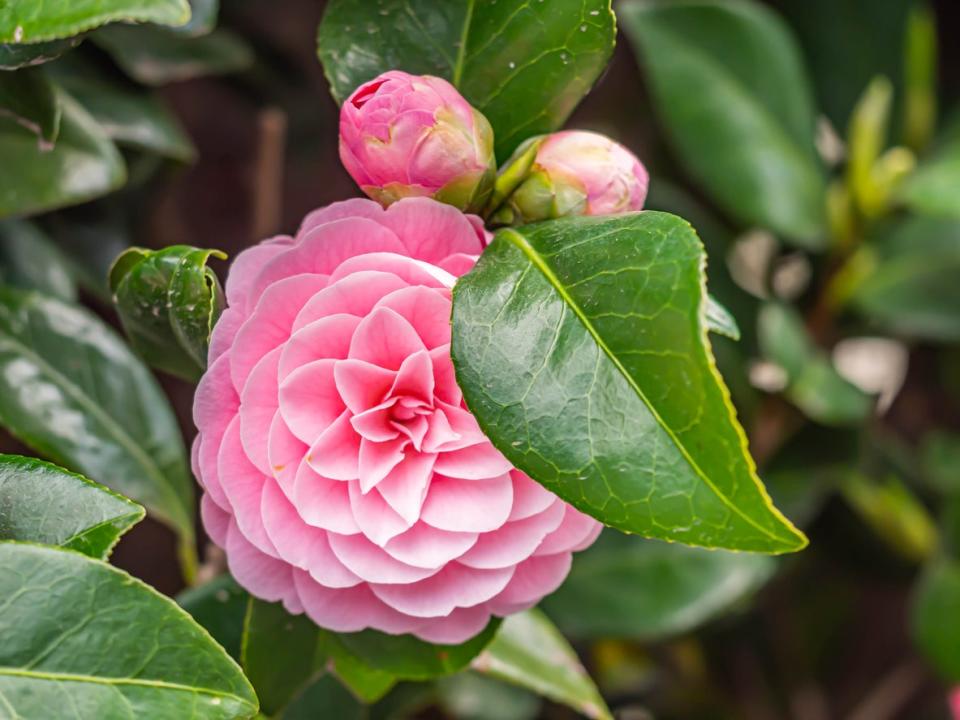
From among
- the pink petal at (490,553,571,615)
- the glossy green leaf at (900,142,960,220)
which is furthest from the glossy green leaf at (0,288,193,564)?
the glossy green leaf at (900,142,960,220)

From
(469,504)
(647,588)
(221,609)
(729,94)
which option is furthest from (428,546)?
(729,94)

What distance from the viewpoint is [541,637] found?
31.3 inches

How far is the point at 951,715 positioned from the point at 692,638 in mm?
353

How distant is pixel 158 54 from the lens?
0.90 meters

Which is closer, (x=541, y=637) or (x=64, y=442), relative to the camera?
(x=64, y=442)

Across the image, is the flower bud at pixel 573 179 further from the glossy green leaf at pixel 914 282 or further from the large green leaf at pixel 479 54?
the glossy green leaf at pixel 914 282

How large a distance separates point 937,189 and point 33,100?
2.57 feet

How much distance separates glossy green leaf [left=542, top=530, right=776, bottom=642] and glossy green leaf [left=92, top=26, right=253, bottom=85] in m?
0.62

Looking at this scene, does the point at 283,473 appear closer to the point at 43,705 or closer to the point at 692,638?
the point at 43,705

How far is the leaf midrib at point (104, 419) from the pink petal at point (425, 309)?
0.34 meters

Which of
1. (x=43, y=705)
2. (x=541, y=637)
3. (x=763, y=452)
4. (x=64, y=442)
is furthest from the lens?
(x=763, y=452)

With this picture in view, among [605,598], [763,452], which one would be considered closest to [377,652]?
[605,598]

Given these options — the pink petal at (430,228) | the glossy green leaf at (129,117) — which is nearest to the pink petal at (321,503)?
the pink petal at (430,228)

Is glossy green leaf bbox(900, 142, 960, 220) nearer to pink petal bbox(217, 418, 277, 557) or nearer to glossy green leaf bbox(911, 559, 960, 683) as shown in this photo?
glossy green leaf bbox(911, 559, 960, 683)
